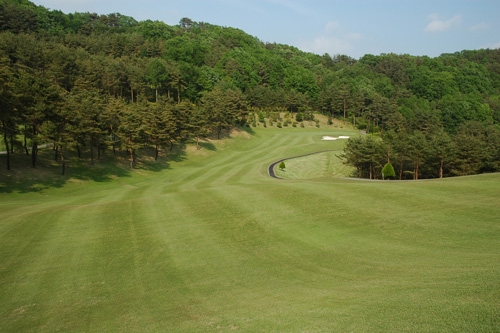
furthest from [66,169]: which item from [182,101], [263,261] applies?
[263,261]

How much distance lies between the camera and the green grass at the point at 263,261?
10617mm

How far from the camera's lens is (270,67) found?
168875mm

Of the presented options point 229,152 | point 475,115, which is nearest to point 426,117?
point 475,115

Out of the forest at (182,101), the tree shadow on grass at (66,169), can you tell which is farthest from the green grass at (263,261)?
the forest at (182,101)

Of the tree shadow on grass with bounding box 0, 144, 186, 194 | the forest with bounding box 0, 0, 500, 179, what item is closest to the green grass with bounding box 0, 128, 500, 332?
the tree shadow on grass with bounding box 0, 144, 186, 194

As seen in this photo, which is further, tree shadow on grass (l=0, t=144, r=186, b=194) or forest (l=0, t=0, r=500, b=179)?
forest (l=0, t=0, r=500, b=179)

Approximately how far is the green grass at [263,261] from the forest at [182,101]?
918 inches

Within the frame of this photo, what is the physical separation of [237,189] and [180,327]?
21.9 m

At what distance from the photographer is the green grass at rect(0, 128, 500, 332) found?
1062 cm

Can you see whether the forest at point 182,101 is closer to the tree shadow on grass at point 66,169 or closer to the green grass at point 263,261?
the tree shadow on grass at point 66,169

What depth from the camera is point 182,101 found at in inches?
3273

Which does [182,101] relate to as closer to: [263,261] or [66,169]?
[66,169]

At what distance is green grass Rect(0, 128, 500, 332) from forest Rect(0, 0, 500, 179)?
2333 cm

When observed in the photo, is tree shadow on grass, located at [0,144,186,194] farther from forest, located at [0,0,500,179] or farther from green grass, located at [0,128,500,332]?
green grass, located at [0,128,500,332]
